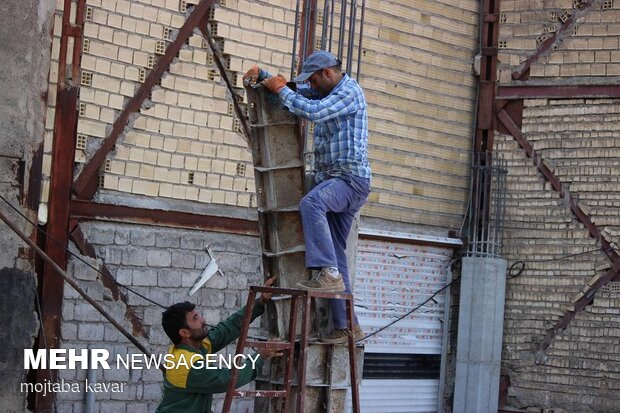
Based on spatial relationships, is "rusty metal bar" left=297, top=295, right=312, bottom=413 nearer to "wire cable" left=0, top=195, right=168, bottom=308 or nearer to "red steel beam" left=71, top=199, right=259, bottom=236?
"wire cable" left=0, top=195, right=168, bottom=308

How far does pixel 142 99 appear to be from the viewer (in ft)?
40.7

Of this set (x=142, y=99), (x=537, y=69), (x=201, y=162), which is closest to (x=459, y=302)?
(x=537, y=69)

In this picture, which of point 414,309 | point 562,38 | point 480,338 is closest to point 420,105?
point 562,38

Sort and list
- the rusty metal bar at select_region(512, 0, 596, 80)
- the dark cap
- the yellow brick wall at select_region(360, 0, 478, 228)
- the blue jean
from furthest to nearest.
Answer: the rusty metal bar at select_region(512, 0, 596, 80) < the yellow brick wall at select_region(360, 0, 478, 228) < the dark cap < the blue jean

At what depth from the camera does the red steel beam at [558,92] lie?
15.1 meters

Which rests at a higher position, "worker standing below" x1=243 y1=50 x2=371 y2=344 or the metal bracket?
"worker standing below" x1=243 y1=50 x2=371 y2=344

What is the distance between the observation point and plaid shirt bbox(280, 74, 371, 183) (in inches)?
332

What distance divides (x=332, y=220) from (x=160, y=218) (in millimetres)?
4158

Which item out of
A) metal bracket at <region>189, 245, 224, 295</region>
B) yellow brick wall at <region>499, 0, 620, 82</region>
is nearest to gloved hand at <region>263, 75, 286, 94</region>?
metal bracket at <region>189, 245, 224, 295</region>

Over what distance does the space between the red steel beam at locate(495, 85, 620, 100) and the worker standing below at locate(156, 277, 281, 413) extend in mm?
8361

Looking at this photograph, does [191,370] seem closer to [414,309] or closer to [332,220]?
[332,220]

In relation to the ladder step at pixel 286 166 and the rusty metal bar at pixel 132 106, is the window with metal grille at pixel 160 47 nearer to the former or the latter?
the rusty metal bar at pixel 132 106

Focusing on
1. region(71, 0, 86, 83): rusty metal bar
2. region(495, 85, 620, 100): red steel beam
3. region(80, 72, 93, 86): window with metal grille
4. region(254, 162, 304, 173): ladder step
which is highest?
region(495, 85, 620, 100): red steel beam

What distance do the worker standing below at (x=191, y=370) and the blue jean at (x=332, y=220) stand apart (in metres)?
0.72
